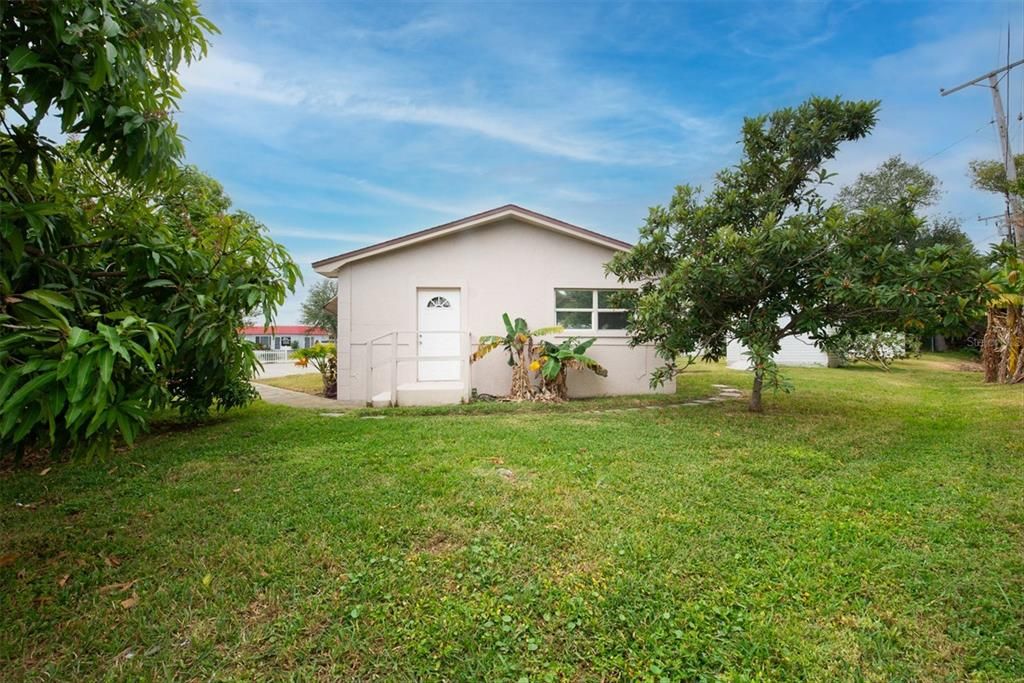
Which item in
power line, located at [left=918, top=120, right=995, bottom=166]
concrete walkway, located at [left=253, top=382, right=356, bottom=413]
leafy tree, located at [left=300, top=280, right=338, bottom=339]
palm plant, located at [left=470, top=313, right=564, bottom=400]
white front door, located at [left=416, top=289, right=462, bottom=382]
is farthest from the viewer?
leafy tree, located at [left=300, top=280, right=338, bottom=339]

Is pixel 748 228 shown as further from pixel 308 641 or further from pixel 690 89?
pixel 308 641

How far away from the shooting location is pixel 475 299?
10398 mm

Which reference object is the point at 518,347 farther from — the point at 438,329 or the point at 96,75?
the point at 96,75

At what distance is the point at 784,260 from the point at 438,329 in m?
6.96

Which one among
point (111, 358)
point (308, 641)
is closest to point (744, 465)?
point (308, 641)

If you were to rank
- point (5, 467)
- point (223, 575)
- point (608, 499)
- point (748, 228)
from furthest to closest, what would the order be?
point (748, 228), point (5, 467), point (608, 499), point (223, 575)

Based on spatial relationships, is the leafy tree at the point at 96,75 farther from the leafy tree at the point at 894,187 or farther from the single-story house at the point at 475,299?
the leafy tree at the point at 894,187

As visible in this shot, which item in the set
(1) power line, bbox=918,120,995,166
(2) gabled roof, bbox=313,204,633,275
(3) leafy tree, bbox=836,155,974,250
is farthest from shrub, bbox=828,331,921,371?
(3) leafy tree, bbox=836,155,974,250

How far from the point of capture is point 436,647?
2.38 metres

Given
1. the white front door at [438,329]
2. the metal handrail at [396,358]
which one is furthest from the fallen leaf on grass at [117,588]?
the white front door at [438,329]

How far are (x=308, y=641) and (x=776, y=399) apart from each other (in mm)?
9900

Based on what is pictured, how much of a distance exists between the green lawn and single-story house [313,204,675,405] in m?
4.71

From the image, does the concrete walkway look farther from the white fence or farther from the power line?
the power line

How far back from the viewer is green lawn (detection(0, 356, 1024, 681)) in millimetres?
2322
